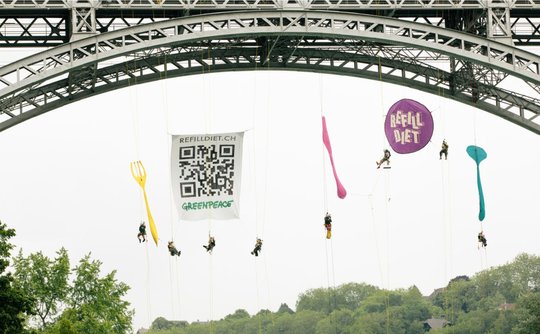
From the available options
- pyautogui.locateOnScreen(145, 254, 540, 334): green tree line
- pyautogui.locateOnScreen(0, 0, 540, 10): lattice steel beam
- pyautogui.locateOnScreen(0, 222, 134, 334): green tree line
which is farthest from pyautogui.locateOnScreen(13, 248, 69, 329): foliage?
pyautogui.locateOnScreen(145, 254, 540, 334): green tree line

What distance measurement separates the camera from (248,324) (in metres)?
118

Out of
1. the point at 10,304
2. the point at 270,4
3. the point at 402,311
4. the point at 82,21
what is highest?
the point at 402,311

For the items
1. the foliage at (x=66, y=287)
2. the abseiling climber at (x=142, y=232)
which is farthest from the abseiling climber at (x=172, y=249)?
the foliage at (x=66, y=287)

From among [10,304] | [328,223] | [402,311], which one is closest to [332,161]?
[328,223]

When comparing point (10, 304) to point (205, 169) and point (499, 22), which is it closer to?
point (205, 169)

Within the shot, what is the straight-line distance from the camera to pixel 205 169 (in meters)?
45.5

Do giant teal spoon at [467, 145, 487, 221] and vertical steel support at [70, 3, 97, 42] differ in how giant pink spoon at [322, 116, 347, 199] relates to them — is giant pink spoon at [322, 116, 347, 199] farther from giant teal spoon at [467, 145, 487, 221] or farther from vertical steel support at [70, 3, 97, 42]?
vertical steel support at [70, 3, 97, 42]

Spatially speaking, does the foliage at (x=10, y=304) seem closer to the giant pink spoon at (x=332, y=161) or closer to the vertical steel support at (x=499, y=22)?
the giant pink spoon at (x=332, y=161)

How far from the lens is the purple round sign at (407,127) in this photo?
1836 inches

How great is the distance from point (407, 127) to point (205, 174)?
5872mm

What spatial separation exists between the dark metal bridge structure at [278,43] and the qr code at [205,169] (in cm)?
300

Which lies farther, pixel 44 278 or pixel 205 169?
pixel 44 278

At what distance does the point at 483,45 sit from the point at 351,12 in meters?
Result: 3.83

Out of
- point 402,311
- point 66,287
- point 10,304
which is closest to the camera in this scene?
point 10,304
